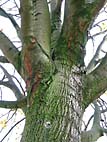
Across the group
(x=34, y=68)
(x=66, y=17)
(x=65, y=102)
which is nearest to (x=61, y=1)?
(x=66, y=17)

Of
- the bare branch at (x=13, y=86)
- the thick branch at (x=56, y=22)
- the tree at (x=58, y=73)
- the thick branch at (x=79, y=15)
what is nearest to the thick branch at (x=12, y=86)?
the bare branch at (x=13, y=86)

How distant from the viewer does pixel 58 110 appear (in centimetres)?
155

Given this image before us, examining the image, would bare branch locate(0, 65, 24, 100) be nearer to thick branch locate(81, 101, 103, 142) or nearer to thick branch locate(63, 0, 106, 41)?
thick branch locate(81, 101, 103, 142)

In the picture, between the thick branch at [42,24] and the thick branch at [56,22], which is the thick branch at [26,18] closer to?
the thick branch at [42,24]

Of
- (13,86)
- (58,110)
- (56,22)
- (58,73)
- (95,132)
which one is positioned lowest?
(58,110)

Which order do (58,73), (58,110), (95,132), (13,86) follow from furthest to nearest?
(13,86) < (95,132) < (58,73) < (58,110)

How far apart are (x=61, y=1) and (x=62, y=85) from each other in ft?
3.30

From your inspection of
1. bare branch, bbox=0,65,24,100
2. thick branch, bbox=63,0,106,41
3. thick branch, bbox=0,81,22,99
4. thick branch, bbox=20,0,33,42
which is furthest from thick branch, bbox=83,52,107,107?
thick branch, bbox=0,81,22,99

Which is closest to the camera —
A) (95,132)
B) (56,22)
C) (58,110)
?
(58,110)

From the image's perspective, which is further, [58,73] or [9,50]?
[9,50]

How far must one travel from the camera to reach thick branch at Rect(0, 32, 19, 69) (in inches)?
79.4

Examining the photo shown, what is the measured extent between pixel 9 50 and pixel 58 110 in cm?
74

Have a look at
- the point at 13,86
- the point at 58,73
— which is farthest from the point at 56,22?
the point at 13,86

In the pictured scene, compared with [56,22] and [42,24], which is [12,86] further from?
[42,24]
